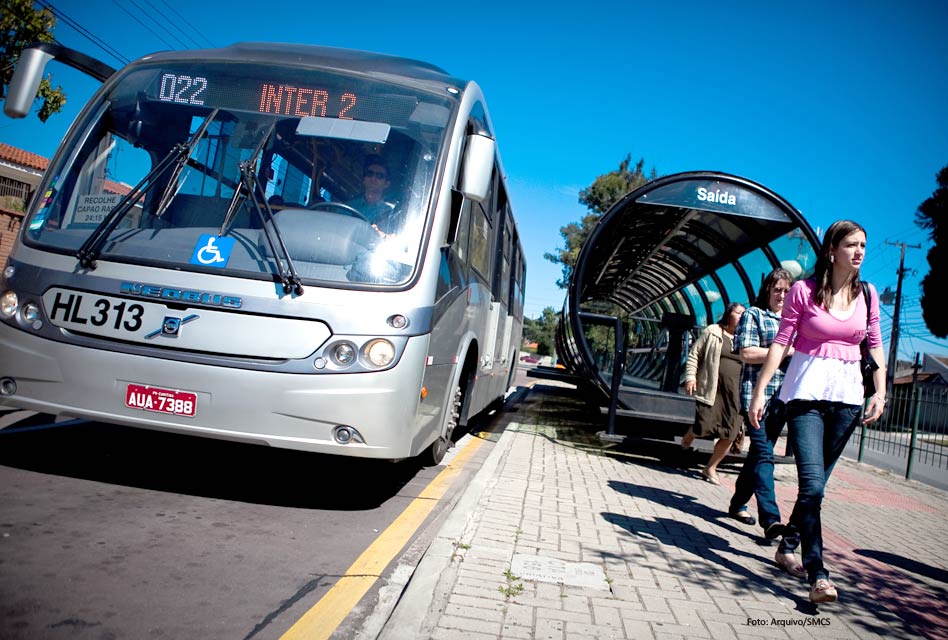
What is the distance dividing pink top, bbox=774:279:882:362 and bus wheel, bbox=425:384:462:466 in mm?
2725

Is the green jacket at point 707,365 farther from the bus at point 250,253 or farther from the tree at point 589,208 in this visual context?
the tree at point 589,208

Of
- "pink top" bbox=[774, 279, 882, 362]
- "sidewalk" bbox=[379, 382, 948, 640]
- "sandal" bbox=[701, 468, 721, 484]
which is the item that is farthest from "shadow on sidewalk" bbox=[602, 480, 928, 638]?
"sandal" bbox=[701, 468, 721, 484]

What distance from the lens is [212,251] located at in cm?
431

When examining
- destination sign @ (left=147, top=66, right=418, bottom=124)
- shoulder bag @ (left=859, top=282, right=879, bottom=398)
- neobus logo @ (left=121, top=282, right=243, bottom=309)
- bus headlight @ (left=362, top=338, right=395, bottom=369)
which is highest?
destination sign @ (left=147, top=66, right=418, bottom=124)

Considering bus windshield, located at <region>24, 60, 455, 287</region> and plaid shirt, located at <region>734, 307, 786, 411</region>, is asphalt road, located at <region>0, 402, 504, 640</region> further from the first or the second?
plaid shirt, located at <region>734, 307, 786, 411</region>

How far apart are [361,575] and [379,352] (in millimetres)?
1266

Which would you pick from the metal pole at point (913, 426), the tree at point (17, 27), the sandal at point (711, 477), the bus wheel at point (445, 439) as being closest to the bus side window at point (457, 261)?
the bus wheel at point (445, 439)

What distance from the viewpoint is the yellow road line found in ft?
9.59

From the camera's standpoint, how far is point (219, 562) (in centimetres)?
347

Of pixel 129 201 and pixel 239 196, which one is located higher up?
pixel 239 196

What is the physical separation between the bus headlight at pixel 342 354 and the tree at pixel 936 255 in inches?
1429

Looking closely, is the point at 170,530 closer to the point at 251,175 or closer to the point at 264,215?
the point at 264,215

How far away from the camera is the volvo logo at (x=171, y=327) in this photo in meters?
4.13

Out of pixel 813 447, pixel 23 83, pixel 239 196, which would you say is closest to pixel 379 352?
pixel 239 196
